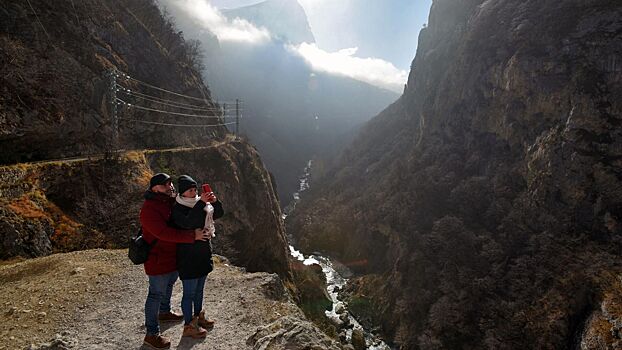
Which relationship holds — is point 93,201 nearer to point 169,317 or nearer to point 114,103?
point 114,103

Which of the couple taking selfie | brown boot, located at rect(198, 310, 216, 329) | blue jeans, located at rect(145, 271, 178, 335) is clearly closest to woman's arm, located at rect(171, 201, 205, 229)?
the couple taking selfie

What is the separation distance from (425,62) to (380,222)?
7103cm

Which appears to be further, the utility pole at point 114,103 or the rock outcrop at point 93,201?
the utility pole at point 114,103

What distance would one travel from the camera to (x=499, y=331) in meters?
34.4

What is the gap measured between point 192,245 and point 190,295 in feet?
3.18

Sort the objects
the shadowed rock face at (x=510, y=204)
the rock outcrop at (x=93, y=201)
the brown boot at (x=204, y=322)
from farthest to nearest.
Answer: the shadowed rock face at (x=510, y=204)
the rock outcrop at (x=93, y=201)
the brown boot at (x=204, y=322)

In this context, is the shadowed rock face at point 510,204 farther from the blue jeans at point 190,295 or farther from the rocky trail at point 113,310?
the blue jeans at point 190,295

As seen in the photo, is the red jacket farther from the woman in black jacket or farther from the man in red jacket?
the woman in black jacket

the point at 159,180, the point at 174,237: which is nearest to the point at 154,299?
the point at 174,237

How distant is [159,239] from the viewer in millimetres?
5934

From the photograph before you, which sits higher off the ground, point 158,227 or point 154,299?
point 158,227

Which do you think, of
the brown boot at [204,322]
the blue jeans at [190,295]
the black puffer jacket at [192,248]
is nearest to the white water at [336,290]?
the brown boot at [204,322]

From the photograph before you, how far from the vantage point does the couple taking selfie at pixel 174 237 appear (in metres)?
5.78

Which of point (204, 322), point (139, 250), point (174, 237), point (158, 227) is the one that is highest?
point (158, 227)
